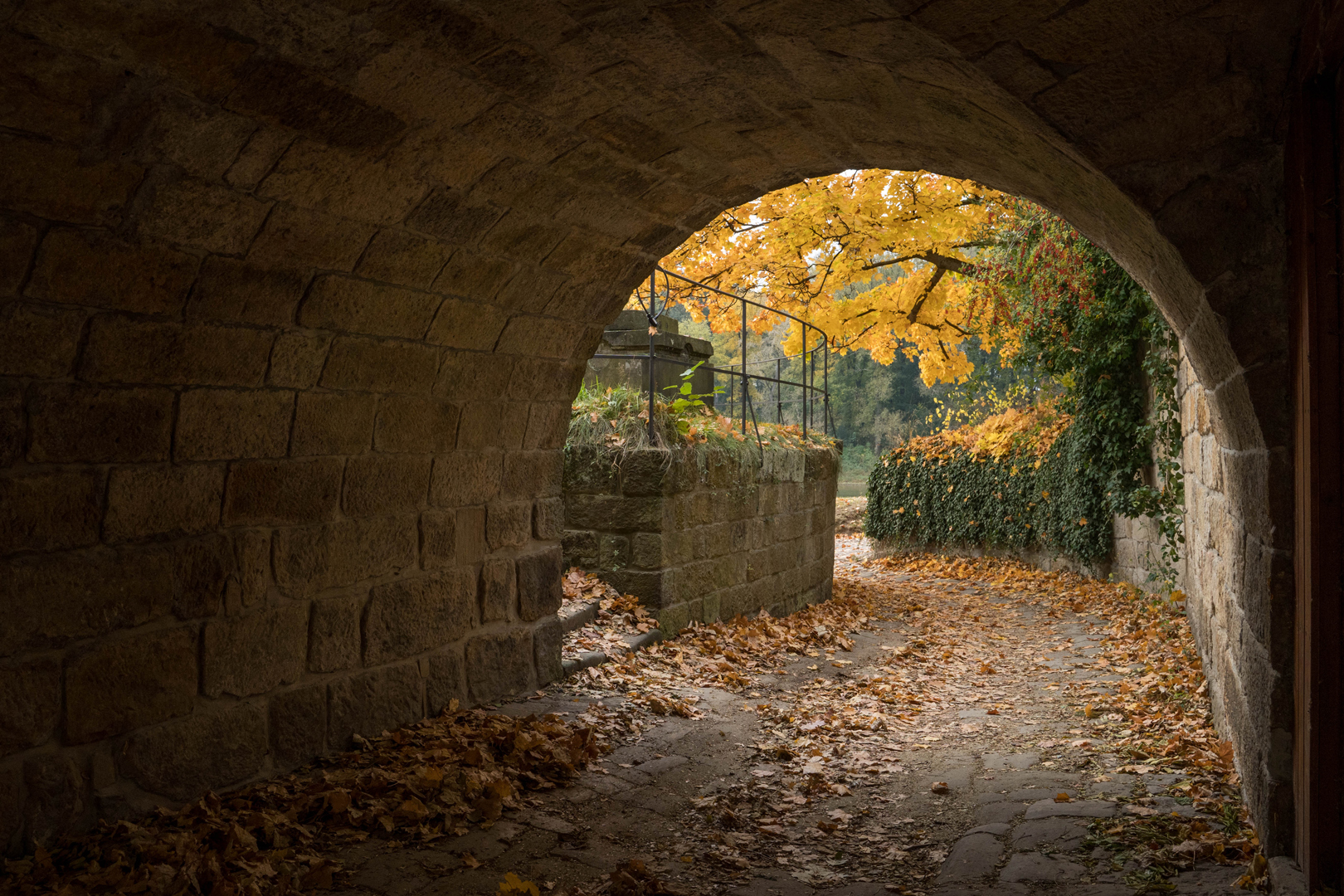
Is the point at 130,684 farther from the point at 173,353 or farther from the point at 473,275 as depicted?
the point at 473,275

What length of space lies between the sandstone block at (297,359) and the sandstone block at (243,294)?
3.5 inches

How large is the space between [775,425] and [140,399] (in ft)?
23.5

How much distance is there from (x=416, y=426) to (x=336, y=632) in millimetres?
1021

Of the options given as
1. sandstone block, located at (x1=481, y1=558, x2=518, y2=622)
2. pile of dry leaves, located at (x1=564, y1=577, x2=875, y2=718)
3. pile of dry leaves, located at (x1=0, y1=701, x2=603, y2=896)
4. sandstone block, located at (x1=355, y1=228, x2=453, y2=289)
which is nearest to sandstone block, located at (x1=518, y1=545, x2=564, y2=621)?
sandstone block, located at (x1=481, y1=558, x2=518, y2=622)

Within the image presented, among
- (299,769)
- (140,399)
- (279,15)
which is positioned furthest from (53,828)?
(279,15)

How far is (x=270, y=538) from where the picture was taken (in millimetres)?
3914

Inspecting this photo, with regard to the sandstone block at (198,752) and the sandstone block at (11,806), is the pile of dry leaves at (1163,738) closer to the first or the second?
the sandstone block at (198,752)

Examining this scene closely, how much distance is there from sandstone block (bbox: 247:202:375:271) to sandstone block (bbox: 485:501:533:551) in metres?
1.78

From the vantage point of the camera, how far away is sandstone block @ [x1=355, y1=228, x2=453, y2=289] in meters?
3.87

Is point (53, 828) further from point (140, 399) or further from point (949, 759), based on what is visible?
point (949, 759)

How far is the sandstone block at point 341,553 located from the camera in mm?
4004

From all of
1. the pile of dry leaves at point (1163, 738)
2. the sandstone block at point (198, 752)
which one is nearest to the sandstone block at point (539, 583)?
the sandstone block at point (198, 752)

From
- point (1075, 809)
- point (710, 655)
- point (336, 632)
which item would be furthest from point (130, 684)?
point (710, 655)

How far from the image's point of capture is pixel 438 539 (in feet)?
15.9
